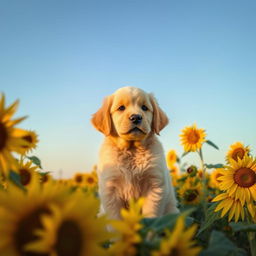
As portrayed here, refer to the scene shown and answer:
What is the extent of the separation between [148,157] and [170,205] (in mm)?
773

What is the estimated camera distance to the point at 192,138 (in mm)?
5418

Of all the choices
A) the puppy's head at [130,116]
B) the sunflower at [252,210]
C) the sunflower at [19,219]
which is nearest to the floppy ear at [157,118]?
the puppy's head at [130,116]

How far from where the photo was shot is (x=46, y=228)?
2.92ft

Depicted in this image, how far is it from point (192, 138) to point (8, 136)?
4.46 meters

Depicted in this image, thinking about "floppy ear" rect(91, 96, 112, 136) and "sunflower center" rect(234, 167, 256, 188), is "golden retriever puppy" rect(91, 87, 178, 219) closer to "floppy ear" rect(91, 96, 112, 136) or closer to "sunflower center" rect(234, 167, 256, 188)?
"floppy ear" rect(91, 96, 112, 136)

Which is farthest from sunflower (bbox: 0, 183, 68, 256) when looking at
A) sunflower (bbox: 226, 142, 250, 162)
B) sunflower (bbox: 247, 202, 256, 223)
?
sunflower (bbox: 226, 142, 250, 162)

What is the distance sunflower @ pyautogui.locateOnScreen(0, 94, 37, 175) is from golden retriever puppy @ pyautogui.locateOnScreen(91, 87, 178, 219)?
2.42 metres

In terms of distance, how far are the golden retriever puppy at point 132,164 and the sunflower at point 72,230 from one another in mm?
2626

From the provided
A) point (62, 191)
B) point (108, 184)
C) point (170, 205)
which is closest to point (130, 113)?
point (108, 184)

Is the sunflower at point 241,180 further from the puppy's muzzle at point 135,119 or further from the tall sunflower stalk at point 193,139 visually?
the tall sunflower stalk at point 193,139

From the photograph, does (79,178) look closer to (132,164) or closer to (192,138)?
(192,138)

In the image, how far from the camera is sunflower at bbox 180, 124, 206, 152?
532 centimetres

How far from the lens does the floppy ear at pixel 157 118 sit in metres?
4.13

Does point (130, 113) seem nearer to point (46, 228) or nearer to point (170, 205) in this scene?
point (170, 205)
